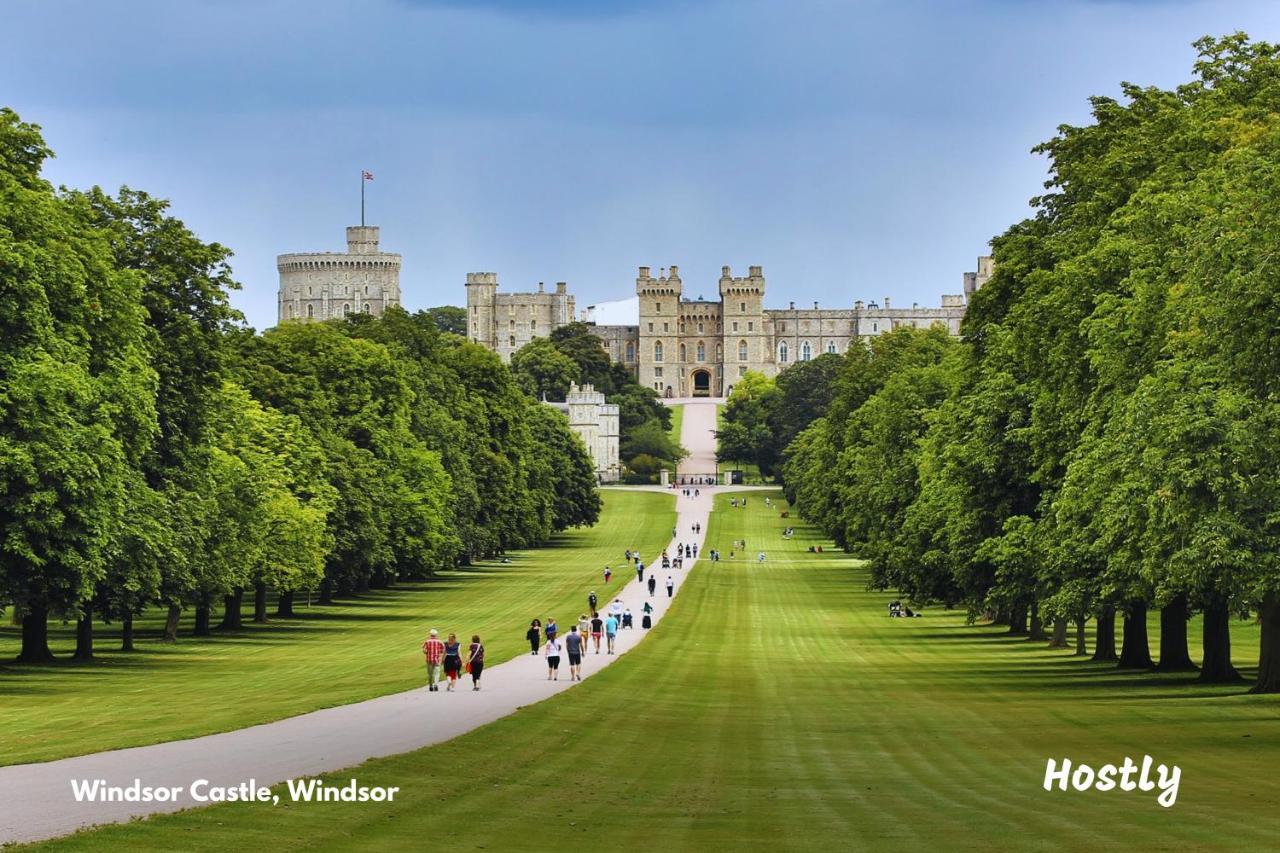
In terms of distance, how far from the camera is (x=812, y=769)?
2423cm

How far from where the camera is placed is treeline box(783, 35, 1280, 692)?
98.0 feet

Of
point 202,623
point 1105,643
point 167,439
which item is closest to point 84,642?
point 167,439

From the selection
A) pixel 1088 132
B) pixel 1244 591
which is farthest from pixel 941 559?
pixel 1244 591

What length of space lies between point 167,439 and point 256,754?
87.3ft

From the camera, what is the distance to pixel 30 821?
16547mm

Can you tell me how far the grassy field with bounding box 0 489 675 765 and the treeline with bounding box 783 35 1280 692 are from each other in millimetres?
11872

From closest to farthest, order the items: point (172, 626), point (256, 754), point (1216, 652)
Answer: point (256, 754) → point (1216, 652) → point (172, 626)

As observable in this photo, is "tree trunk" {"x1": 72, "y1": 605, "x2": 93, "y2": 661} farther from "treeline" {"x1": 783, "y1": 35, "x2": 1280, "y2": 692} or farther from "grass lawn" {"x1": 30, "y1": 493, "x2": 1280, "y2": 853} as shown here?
"treeline" {"x1": 783, "y1": 35, "x2": 1280, "y2": 692}

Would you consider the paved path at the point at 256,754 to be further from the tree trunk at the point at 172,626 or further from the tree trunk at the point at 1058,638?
the tree trunk at the point at 1058,638

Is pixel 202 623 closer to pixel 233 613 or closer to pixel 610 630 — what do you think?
pixel 233 613

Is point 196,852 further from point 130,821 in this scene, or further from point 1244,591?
point 1244,591

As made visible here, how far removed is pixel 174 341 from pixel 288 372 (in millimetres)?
23691

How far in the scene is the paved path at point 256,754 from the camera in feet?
56.8

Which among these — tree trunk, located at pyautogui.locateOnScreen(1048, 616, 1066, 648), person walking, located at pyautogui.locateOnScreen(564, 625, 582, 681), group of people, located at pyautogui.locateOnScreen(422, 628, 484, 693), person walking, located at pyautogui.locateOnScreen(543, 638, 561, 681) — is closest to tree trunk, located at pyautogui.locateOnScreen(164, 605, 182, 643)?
person walking, located at pyautogui.locateOnScreen(543, 638, 561, 681)
